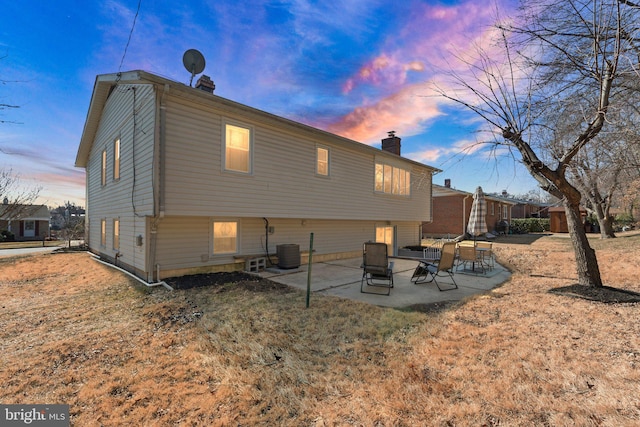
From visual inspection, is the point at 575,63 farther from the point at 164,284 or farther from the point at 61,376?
the point at 164,284

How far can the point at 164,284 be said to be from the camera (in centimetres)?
725

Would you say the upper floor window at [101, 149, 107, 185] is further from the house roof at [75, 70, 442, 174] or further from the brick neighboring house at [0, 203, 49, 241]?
the brick neighboring house at [0, 203, 49, 241]

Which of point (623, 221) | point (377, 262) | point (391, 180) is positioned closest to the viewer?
point (377, 262)

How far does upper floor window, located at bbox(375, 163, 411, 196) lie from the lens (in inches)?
552

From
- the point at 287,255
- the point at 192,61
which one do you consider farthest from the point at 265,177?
the point at 192,61

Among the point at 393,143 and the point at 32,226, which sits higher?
the point at 393,143

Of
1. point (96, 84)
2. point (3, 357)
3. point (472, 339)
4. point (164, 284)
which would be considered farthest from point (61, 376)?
point (96, 84)

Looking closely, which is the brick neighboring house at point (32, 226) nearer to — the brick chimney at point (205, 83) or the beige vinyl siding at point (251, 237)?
the brick chimney at point (205, 83)

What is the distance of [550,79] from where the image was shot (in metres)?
6.34

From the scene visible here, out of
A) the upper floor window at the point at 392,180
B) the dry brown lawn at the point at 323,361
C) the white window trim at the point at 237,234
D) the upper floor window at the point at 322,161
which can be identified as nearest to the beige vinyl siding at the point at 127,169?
the white window trim at the point at 237,234

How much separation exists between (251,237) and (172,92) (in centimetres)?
483

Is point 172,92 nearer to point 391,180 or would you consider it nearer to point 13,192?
point 391,180

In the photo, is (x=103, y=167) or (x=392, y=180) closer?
(x=103, y=167)

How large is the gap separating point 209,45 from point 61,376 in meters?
9.70
